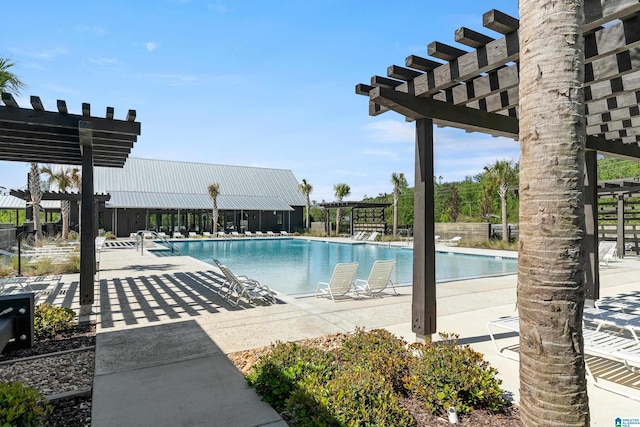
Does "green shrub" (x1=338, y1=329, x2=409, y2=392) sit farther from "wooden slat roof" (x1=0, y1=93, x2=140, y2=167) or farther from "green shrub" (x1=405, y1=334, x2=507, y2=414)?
"wooden slat roof" (x1=0, y1=93, x2=140, y2=167)

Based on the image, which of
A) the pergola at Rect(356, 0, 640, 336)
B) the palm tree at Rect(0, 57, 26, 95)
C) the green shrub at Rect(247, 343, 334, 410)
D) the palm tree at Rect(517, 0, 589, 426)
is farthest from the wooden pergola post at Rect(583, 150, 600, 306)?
the palm tree at Rect(0, 57, 26, 95)

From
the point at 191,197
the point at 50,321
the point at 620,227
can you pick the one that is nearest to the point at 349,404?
the point at 50,321

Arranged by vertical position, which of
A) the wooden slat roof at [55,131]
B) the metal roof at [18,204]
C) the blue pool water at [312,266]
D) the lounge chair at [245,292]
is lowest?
the blue pool water at [312,266]

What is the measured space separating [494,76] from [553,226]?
10.4 ft

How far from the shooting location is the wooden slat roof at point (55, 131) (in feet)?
18.8

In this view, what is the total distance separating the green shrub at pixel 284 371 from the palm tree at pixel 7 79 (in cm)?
1189

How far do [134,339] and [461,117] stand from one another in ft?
16.8

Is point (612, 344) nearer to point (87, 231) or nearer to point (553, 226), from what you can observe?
point (553, 226)

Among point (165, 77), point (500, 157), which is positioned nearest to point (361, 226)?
point (500, 157)

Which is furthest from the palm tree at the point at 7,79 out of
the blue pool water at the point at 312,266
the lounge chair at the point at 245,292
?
the lounge chair at the point at 245,292

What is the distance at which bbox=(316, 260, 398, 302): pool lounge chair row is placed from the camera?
760 centimetres

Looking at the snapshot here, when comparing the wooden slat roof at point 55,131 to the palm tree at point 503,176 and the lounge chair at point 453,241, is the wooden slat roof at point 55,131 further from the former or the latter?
the palm tree at point 503,176

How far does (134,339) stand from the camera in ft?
16.0

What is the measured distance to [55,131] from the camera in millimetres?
6430
